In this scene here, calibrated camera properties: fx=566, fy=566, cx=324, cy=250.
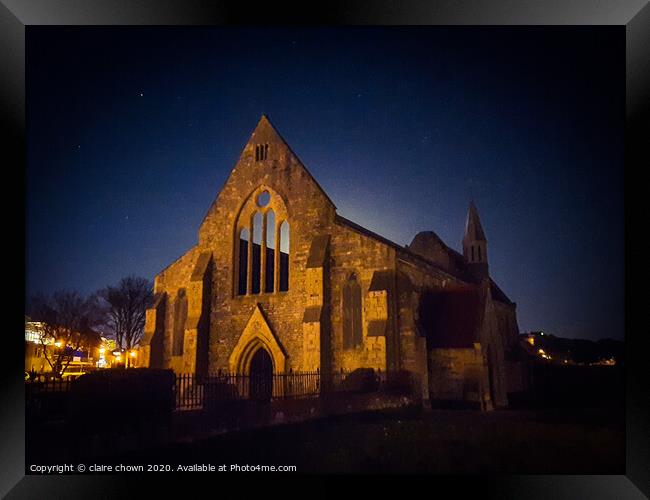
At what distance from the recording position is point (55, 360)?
20312 millimetres

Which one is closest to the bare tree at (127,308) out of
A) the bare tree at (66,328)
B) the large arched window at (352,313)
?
the bare tree at (66,328)

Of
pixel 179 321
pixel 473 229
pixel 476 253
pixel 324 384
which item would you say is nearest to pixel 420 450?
pixel 324 384

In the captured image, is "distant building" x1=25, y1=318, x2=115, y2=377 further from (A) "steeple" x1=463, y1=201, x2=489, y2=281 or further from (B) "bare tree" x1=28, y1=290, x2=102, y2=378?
(A) "steeple" x1=463, y1=201, x2=489, y2=281

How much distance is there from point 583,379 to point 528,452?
3827 millimetres

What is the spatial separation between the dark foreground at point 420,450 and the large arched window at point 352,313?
4.08 metres

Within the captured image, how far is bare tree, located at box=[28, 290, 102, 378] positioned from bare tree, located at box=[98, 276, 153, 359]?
0.54 m

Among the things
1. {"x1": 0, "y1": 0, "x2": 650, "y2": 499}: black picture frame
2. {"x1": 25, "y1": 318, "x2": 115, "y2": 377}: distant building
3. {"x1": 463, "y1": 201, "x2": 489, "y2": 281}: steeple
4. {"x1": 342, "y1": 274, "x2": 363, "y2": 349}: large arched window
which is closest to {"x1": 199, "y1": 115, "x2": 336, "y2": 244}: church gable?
{"x1": 342, "y1": 274, "x2": 363, "y2": 349}: large arched window

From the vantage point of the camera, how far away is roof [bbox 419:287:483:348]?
48.5 ft

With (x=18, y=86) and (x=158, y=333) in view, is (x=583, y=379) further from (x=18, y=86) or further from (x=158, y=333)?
(x=18, y=86)

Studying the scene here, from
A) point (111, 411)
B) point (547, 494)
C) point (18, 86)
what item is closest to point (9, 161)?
point (18, 86)

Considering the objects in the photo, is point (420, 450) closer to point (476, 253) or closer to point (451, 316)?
point (451, 316)
